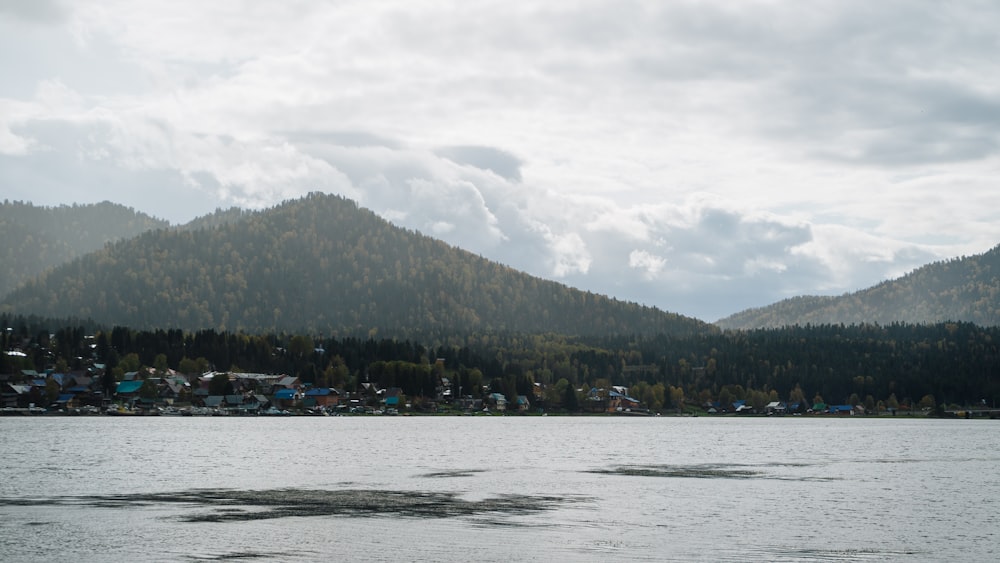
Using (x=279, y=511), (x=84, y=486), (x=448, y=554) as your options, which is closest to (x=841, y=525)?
(x=448, y=554)

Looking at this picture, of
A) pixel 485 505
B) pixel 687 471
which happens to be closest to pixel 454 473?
pixel 687 471

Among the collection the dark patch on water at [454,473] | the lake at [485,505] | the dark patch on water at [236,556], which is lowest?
the dark patch on water at [236,556]

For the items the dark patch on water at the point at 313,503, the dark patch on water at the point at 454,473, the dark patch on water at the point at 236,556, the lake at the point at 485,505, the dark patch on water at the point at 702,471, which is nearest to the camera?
the dark patch on water at the point at 236,556

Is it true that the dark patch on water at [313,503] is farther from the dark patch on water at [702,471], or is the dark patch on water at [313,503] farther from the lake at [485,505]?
the dark patch on water at [702,471]

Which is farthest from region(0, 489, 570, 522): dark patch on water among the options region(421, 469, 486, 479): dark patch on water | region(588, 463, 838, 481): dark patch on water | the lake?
region(588, 463, 838, 481): dark patch on water

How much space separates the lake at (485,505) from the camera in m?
55.2

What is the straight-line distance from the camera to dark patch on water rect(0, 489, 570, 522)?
68.4 meters

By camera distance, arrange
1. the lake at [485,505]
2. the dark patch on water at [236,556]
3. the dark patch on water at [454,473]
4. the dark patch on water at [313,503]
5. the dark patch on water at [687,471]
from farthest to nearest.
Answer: the dark patch on water at [687,471] < the dark patch on water at [454,473] < the dark patch on water at [313,503] < the lake at [485,505] < the dark patch on water at [236,556]

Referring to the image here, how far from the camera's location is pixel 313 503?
74.5 m

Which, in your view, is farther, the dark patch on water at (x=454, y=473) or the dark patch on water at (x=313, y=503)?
the dark patch on water at (x=454, y=473)

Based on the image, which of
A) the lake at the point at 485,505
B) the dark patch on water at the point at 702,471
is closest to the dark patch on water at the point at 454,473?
the lake at the point at 485,505

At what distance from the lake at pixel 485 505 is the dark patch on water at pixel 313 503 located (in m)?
0.25

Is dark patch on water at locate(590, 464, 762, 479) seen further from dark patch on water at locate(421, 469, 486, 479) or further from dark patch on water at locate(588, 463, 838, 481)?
dark patch on water at locate(421, 469, 486, 479)

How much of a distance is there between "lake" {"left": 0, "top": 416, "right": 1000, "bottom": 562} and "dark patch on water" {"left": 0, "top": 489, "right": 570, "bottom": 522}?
25 centimetres
